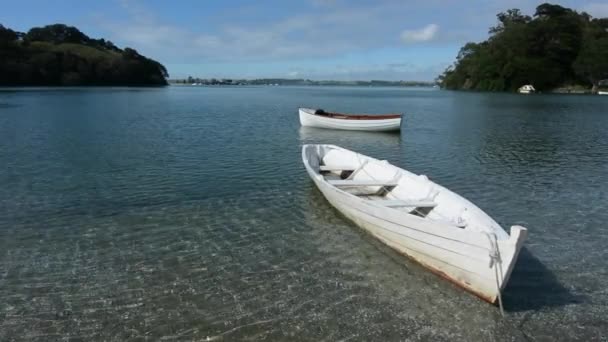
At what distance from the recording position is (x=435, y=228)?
850cm

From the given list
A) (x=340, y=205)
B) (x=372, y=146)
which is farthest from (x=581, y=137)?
(x=340, y=205)

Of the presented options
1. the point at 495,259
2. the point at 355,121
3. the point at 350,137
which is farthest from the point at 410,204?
the point at 355,121

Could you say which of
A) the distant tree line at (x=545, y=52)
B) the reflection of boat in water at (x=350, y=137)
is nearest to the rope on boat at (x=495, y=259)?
the reflection of boat in water at (x=350, y=137)

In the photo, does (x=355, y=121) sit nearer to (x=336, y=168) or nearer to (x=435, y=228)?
(x=336, y=168)

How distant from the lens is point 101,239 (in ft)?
36.6

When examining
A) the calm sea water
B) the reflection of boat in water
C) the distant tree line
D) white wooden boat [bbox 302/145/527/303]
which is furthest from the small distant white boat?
white wooden boat [bbox 302/145/527/303]

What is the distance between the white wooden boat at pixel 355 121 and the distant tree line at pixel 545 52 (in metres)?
102

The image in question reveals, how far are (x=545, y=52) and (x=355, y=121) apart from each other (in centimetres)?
11613

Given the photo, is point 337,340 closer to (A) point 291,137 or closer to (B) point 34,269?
Result: (B) point 34,269

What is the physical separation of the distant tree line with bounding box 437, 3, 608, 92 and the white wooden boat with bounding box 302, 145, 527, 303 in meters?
121

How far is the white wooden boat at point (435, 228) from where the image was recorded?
7.58 m

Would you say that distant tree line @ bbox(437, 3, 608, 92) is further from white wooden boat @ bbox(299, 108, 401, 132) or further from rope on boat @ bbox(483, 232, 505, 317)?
rope on boat @ bbox(483, 232, 505, 317)

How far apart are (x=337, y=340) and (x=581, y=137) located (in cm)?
3198

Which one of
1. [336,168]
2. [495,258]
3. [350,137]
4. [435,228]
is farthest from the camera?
[350,137]
